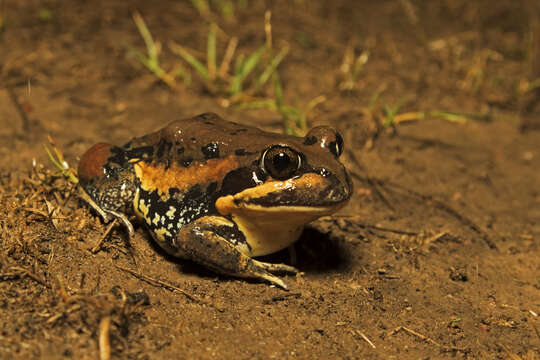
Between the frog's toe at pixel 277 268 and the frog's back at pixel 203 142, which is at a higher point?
the frog's back at pixel 203 142

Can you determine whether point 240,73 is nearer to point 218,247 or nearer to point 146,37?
point 146,37

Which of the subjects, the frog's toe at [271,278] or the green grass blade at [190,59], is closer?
the frog's toe at [271,278]

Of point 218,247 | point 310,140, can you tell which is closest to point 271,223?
point 218,247

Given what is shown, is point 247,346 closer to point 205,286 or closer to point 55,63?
point 205,286

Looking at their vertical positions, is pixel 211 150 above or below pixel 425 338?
above

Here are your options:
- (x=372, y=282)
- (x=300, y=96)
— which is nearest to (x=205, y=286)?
(x=372, y=282)

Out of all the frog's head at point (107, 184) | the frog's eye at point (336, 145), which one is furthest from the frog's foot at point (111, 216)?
the frog's eye at point (336, 145)

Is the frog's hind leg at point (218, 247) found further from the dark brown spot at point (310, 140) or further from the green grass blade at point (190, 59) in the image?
the green grass blade at point (190, 59)

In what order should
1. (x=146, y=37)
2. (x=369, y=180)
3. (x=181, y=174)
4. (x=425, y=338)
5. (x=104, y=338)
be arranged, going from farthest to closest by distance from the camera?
(x=146, y=37), (x=369, y=180), (x=181, y=174), (x=425, y=338), (x=104, y=338)
